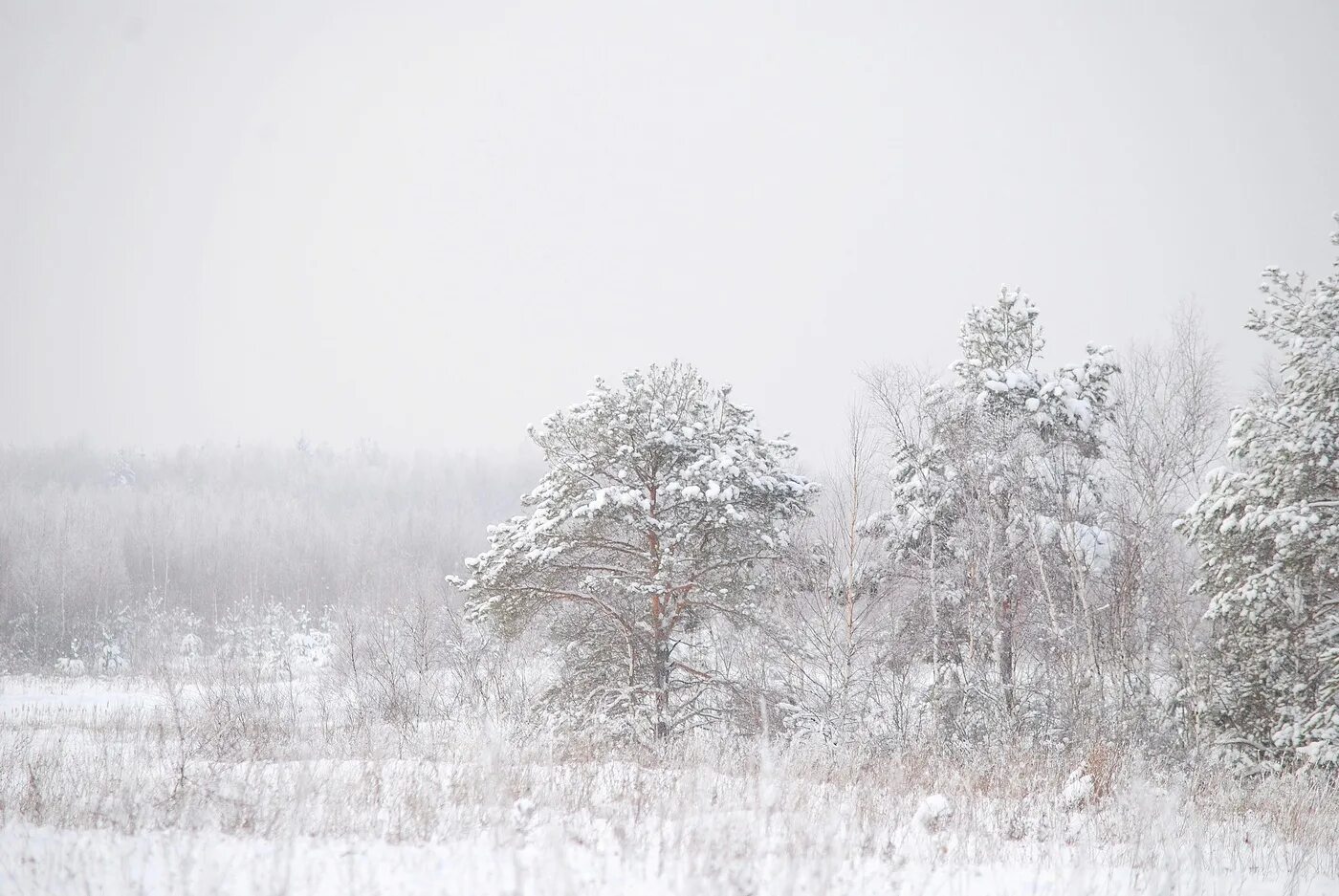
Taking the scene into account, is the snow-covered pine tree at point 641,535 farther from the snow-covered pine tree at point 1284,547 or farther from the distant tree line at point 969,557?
the snow-covered pine tree at point 1284,547

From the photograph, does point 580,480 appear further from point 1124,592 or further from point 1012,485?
point 1124,592

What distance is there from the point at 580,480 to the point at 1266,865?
11004 mm

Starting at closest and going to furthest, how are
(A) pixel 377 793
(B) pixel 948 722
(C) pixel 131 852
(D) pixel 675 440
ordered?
(C) pixel 131 852 → (A) pixel 377 793 → (D) pixel 675 440 → (B) pixel 948 722

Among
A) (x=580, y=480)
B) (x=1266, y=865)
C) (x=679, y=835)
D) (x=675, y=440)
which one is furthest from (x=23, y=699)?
(x=1266, y=865)

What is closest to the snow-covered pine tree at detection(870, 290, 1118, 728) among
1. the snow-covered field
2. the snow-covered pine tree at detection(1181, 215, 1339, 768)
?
the snow-covered pine tree at detection(1181, 215, 1339, 768)

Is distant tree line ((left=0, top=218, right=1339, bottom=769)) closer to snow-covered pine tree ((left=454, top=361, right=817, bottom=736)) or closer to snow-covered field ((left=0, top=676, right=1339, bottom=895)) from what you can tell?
snow-covered pine tree ((left=454, top=361, right=817, bottom=736))

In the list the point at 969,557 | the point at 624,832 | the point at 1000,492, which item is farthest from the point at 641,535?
the point at 624,832

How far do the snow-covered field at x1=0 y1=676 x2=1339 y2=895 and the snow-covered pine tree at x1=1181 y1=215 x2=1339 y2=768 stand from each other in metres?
4.22

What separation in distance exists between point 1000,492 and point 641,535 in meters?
8.63

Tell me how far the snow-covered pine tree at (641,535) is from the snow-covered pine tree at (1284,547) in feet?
22.9

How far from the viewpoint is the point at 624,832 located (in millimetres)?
5215

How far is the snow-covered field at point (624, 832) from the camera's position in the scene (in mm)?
4426

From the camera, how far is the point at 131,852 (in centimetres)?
450

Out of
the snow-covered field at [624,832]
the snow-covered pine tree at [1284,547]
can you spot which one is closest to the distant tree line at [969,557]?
the snow-covered pine tree at [1284,547]
